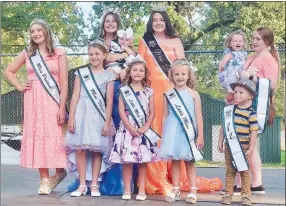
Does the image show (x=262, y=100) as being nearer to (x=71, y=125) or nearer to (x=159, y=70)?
(x=159, y=70)

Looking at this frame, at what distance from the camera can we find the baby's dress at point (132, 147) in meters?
4.95

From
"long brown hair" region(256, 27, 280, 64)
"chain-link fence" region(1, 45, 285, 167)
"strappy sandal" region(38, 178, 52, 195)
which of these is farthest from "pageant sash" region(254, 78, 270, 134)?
"chain-link fence" region(1, 45, 285, 167)

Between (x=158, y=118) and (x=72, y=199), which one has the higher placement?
(x=158, y=118)

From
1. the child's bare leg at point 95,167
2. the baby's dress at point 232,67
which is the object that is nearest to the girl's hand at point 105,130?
the child's bare leg at point 95,167

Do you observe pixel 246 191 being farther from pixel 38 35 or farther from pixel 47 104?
pixel 38 35

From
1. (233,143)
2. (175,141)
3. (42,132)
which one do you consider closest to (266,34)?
(233,143)

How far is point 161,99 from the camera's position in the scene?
556 cm

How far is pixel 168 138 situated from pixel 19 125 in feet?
19.2

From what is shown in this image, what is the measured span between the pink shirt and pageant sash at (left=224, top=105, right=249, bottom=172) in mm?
701

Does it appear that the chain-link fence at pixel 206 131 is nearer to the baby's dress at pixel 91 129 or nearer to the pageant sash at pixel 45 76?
the pageant sash at pixel 45 76

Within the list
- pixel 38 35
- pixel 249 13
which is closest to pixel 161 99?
pixel 38 35

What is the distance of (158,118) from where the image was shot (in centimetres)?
558

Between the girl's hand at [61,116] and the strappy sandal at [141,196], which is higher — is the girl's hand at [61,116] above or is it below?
above

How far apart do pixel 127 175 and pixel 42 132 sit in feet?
2.93
